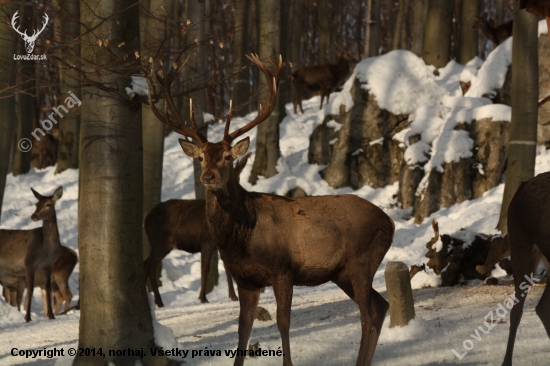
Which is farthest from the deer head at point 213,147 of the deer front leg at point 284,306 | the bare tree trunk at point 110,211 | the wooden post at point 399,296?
the wooden post at point 399,296

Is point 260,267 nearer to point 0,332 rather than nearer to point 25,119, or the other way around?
point 0,332

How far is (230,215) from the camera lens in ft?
20.7

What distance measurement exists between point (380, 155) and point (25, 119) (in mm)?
10590

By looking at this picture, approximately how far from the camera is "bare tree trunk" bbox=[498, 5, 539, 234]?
1070cm

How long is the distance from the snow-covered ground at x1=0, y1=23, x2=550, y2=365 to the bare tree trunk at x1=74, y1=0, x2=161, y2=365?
2.40 ft

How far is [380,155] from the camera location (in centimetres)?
1805

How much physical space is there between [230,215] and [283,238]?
490 mm

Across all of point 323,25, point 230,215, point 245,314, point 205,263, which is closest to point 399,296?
point 245,314

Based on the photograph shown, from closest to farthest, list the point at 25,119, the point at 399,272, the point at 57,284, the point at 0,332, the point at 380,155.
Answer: the point at 399,272, the point at 0,332, the point at 57,284, the point at 380,155, the point at 25,119

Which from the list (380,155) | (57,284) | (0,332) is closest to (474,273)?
(0,332)

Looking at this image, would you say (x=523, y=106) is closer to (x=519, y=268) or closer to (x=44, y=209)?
(x=519, y=268)

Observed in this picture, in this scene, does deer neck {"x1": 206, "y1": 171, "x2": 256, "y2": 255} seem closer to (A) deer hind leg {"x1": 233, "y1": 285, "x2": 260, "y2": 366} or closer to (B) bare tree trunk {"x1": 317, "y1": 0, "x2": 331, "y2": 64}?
(A) deer hind leg {"x1": 233, "y1": 285, "x2": 260, "y2": 366}

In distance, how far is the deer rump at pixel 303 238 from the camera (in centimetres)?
623

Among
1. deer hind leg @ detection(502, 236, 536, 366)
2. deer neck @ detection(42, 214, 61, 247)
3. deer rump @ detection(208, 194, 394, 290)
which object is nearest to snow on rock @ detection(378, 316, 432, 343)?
deer rump @ detection(208, 194, 394, 290)
